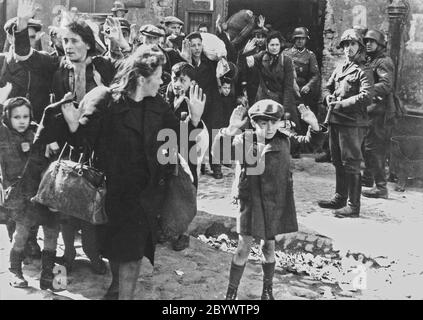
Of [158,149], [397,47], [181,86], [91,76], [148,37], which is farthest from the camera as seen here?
[397,47]

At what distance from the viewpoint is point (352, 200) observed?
6.10m

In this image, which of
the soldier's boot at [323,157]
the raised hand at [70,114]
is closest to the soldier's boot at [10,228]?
the raised hand at [70,114]

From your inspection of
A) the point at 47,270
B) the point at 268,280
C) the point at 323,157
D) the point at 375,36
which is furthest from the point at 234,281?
the point at 323,157

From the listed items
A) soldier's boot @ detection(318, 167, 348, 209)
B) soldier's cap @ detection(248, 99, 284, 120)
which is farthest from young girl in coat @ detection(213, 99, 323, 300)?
soldier's boot @ detection(318, 167, 348, 209)

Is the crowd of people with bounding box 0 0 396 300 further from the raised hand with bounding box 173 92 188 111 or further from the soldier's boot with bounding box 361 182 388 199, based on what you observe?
the soldier's boot with bounding box 361 182 388 199

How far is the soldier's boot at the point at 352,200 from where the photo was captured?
6055mm

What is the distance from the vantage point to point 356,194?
6.11 meters

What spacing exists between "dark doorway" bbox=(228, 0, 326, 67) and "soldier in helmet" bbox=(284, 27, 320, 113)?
0.76m

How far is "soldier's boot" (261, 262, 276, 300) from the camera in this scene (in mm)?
4062

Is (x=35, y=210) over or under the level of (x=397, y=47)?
under

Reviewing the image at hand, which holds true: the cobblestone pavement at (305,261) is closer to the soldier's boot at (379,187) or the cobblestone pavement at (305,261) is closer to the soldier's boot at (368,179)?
the soldier's boot at (379,187)

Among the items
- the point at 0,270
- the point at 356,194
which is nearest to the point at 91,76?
the point at 0,270
